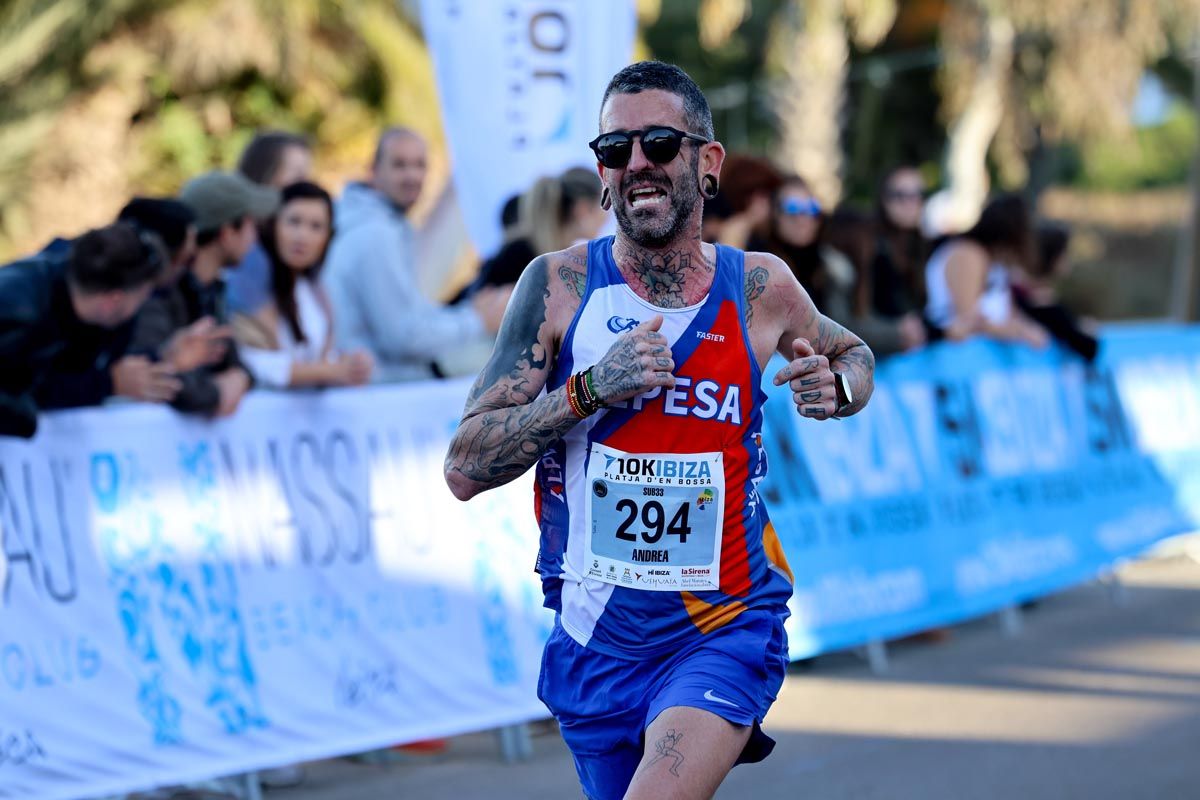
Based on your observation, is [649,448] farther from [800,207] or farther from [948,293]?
[948,293]

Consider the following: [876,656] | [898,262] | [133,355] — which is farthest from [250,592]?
[898,262]

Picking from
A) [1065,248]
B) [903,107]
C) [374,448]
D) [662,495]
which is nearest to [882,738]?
[374,448]

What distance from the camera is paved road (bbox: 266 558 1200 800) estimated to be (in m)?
6.15

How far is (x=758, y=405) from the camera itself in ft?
12.5

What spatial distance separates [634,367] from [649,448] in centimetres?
32

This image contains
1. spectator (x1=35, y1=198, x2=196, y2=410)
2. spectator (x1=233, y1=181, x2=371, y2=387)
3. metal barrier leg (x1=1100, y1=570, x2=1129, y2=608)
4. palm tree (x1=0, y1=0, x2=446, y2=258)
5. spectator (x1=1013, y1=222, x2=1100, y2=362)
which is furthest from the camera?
palm tree (x1=0, y1=0, x2=446, y2=258)

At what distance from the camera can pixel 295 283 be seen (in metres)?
6.96

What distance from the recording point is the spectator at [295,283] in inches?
269

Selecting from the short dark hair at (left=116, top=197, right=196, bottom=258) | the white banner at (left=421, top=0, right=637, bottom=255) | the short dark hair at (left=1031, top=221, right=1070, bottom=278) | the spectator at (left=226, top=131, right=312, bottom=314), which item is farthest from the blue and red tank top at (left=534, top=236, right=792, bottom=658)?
the short dark hair at (left=1031, top=221, right=1070, bottom=278)

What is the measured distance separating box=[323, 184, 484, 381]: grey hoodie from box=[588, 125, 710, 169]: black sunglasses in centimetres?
360

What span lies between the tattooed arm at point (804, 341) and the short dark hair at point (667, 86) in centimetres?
38

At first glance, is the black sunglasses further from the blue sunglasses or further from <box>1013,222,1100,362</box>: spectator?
<box>1013,222,1100,362</box>: spectator

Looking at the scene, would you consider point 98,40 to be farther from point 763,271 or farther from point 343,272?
point 763,271

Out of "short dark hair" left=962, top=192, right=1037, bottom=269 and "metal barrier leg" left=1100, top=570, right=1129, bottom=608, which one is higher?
"short dark hair" left=962, top=192, right=1037, bottom=269
